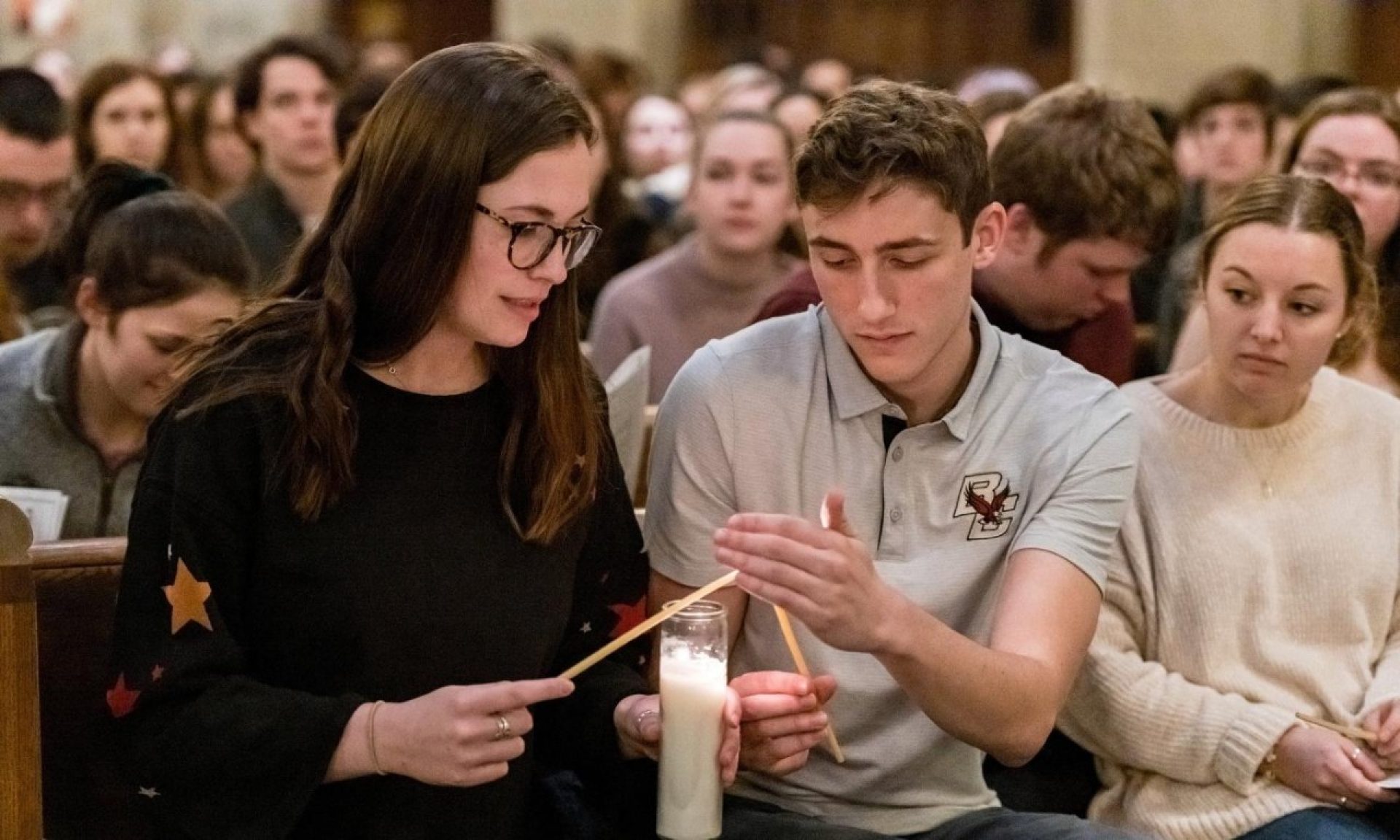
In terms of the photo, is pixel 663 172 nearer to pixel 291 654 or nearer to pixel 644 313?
pixel 644 313

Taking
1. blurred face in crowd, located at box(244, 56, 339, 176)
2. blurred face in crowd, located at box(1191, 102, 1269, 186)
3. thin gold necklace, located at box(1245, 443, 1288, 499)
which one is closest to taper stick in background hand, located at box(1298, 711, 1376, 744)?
thin gold necklace, located at box(1245, 443, 1288, 499)

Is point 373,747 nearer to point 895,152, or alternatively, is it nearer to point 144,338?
point 895,152

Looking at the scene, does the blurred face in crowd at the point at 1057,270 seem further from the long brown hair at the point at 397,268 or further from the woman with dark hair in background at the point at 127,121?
the woman with dark hair in background at the point at 127,121

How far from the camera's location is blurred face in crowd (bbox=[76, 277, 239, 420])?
329 cm

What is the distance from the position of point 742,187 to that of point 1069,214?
1.96 m

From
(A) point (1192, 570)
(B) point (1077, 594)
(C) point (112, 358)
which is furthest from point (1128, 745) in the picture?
(C) point (112, 358)

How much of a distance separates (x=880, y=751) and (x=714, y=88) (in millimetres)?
6594

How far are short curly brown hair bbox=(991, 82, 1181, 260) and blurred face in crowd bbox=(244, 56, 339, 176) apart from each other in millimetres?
2491

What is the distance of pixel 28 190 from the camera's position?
4.70m

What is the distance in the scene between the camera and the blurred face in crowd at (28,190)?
15.3 ft

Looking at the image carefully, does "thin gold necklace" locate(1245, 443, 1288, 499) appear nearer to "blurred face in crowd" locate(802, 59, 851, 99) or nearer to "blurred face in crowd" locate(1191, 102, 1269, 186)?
"blurred face in crowd" locate(1191, 102, 1269, 186)

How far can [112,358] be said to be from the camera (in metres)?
3.30

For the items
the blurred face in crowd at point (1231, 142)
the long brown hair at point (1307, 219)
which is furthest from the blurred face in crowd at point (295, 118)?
the long brown hair at point (1307, 219)

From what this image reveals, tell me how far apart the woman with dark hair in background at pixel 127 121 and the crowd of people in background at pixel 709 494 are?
3.20 metres
